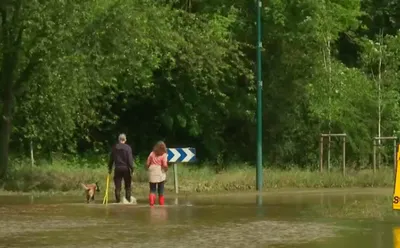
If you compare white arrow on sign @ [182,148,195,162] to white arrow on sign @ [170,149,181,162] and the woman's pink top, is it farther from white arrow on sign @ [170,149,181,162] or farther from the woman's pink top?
the woman's pink top

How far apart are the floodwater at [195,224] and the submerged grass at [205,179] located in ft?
11.0

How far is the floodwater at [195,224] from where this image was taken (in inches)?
614

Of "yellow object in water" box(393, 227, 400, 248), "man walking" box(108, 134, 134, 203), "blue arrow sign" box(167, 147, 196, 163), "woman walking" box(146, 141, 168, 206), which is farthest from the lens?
"blue arrow sign" box(167, 147, 196, 163)

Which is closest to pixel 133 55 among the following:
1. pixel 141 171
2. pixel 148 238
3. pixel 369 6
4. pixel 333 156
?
pixel 141 171

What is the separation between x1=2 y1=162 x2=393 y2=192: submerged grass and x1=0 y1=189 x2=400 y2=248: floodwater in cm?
335

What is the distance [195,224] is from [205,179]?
1305cm

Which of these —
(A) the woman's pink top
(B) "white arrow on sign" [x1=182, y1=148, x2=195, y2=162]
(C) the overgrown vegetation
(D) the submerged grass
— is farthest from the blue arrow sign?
(C) the overgrown vegetation

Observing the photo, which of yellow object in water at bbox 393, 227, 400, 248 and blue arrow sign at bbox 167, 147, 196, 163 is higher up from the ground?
blue arrow sign at bbox 167, 147, 196, 163

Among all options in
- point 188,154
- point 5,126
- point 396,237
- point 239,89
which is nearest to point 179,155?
point 188,154

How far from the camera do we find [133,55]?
31.3 m

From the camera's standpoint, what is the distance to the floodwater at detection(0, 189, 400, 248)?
15586mm

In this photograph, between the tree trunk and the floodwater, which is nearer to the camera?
the floodwater

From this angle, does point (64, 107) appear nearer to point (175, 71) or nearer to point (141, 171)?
point (141, 171)

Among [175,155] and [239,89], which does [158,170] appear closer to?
[175,155]
